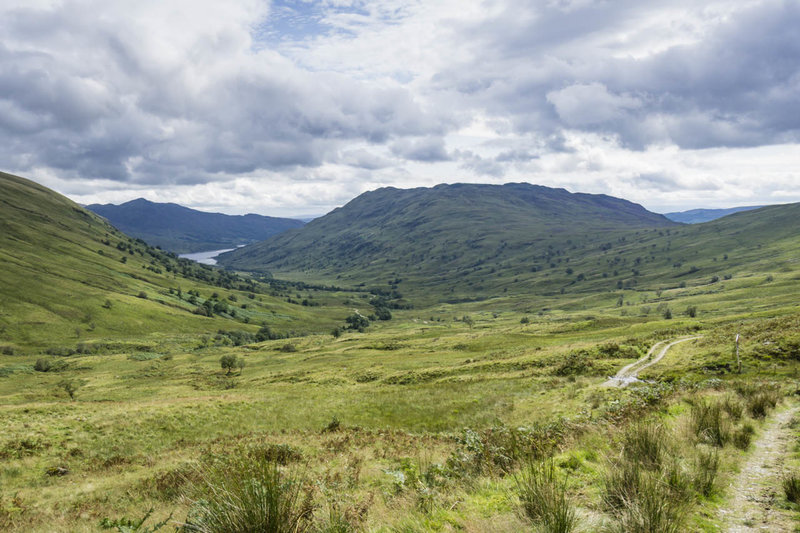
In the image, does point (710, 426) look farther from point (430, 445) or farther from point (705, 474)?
point (430, 445)

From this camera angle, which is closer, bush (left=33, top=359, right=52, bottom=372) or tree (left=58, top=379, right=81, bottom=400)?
tree (left=58, top=379, right=81, bottom=400)

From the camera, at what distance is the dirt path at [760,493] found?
616 cm

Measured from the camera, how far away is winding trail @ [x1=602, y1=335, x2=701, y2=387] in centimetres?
2902

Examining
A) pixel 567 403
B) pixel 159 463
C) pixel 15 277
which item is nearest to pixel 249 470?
pixel 159 463

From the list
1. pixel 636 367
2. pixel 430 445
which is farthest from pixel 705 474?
pixel 636 367

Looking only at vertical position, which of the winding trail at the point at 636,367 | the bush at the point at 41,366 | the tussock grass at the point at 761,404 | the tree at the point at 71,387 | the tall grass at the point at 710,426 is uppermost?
the tall grass at the point at 710,426

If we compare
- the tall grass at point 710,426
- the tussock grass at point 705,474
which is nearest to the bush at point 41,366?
the tall grass at point 710,426

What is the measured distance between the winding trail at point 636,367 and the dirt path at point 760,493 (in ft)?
60.2

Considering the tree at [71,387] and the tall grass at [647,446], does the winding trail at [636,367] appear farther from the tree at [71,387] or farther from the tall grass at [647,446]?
the tree at [71,387]

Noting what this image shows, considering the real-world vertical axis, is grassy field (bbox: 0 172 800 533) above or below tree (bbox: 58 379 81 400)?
above

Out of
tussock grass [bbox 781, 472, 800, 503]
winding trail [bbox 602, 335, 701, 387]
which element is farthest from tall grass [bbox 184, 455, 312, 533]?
winding trail [bbox 602, 335, 701, 387]

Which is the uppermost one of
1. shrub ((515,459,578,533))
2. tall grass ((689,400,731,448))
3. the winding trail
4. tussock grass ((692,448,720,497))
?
shrub ((515,459,578,533))

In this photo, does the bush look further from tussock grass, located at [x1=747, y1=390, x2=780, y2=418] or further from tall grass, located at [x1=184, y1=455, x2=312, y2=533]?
tussock grass, located at [x1=747, y1=390, x2=780, y2=418]

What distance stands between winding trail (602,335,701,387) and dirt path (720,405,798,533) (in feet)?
60.2
